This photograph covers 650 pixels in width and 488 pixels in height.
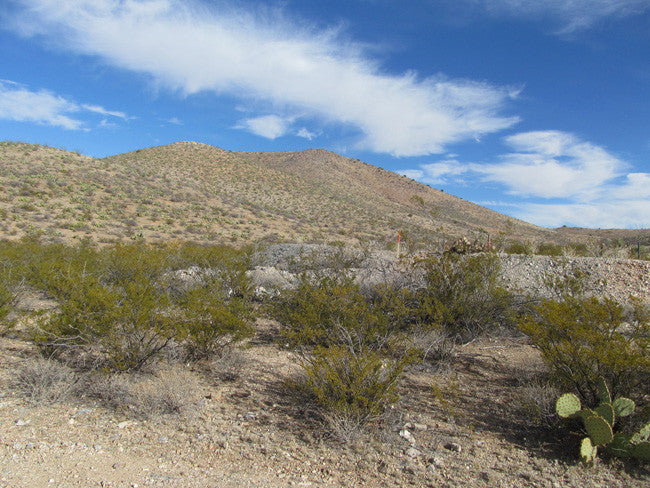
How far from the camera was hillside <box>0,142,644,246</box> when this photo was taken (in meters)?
25.2

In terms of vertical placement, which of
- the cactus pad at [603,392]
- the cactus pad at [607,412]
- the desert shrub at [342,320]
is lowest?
the cactus pad at [607,412]

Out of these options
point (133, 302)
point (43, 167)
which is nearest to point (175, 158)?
point (43, 167)

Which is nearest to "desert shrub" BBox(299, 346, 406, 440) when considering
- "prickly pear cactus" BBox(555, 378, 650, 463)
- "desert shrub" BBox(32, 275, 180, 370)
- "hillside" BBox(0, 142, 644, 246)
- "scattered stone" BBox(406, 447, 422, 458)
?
"scattered stone" BBox(406, 447, 422, 458)

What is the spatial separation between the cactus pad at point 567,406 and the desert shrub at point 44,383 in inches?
226

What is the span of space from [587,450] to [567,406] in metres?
0.51

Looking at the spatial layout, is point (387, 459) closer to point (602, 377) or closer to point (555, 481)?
point (555, 481)

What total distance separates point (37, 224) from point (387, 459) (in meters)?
25.5

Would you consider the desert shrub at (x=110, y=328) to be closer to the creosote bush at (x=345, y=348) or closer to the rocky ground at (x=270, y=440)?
the rocky ground at (x=270, y=440)

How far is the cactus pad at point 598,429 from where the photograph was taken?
381 centimetres

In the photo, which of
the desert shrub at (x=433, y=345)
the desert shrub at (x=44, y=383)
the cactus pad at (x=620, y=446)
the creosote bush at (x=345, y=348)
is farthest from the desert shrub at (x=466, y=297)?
the desert shrub at (x=44, y=383)

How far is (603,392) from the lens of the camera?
4.35 metres

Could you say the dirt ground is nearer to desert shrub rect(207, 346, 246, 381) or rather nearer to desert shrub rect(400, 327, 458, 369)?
desert shrub rect(207, 346, 246, 381)

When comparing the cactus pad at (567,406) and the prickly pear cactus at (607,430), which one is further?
the cactus pad at (567,406)

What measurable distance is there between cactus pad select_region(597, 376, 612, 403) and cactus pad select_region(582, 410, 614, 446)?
43 centimetres
